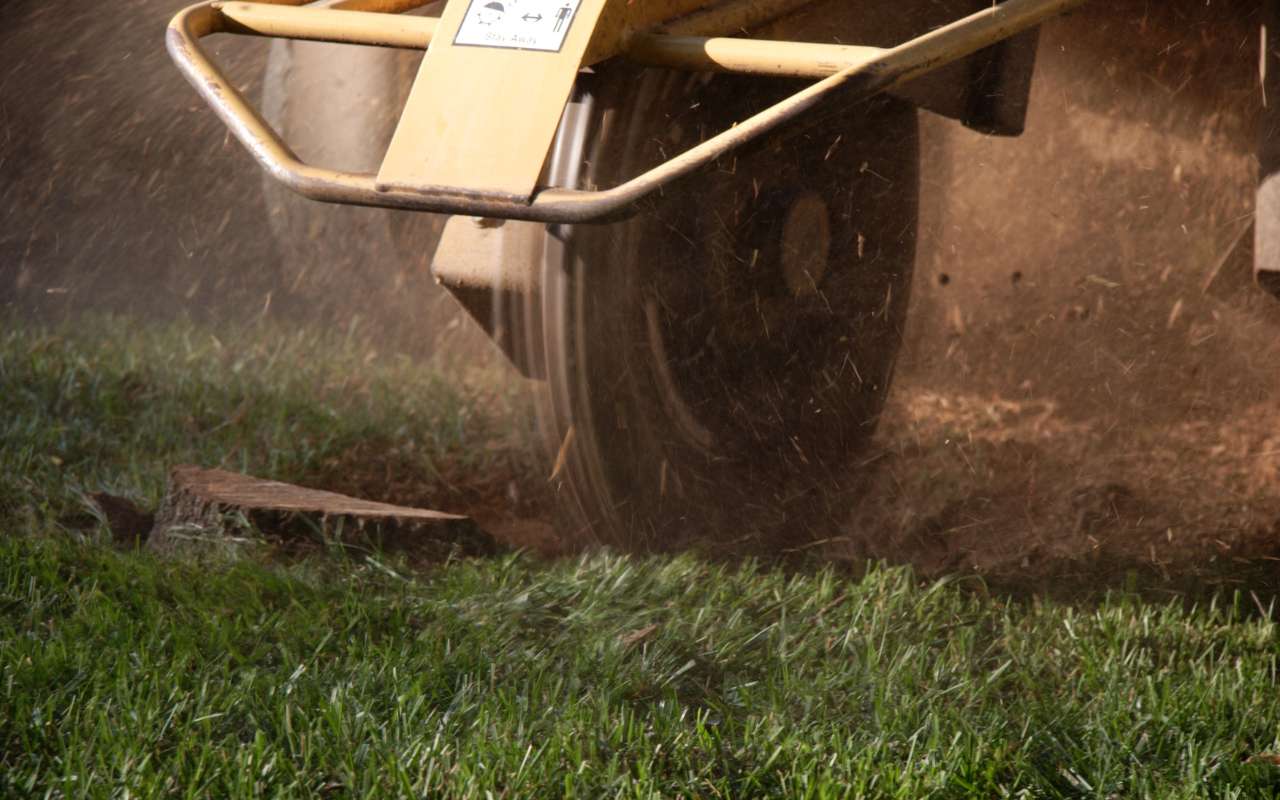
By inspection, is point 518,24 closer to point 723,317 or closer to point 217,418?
point 723,317

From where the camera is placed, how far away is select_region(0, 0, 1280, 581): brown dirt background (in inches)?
115

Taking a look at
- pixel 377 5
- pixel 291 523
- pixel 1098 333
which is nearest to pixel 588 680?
pixel 291 523

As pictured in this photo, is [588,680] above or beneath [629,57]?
beneath

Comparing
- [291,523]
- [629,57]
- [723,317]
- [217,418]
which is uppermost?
[629,57]

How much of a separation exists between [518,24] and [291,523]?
0.82m

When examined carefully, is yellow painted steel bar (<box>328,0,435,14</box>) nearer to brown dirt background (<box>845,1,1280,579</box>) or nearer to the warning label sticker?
the warning label sticker

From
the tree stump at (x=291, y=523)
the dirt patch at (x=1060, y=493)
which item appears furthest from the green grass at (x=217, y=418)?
the dirt patch at (x=1060, y=493)

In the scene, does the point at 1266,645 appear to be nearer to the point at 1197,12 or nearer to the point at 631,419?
the point at 631,419

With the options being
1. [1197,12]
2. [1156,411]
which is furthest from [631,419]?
[1197,12]

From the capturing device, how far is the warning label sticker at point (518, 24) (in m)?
2.10

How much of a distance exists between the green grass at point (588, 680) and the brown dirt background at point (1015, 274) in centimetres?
36

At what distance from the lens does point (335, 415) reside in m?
3.23

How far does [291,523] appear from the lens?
7.95 feet

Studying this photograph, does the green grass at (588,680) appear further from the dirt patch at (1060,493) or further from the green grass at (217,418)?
the dirt patch at (1060,493)
